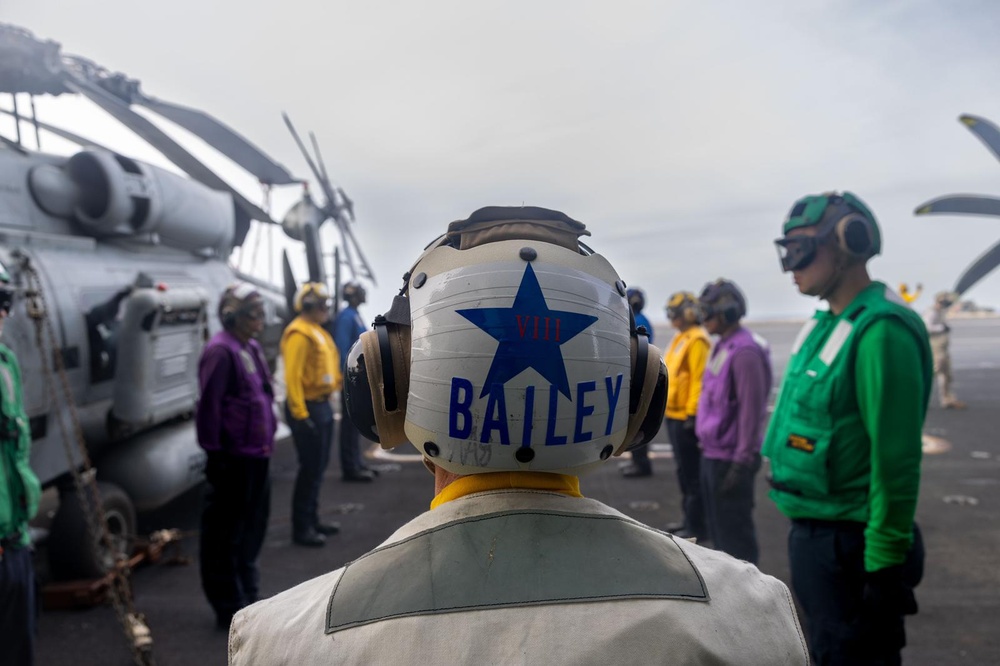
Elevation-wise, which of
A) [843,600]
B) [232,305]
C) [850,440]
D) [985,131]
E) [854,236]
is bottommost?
[843,600]

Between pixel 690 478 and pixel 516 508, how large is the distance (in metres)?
4.44

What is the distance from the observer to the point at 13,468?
248 centimetres

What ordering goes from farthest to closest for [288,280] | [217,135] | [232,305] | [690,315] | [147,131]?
[288,280]
[217,135]
[147,131]
[690,315]
[232,305]

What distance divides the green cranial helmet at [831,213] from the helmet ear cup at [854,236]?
28 mm

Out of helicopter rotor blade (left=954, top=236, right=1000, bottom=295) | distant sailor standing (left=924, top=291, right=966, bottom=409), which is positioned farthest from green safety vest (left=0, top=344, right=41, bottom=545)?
helicopter rotor blade (left=954, top=236, right=1000, bottom=295)

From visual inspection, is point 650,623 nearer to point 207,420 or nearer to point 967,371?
point 207,420

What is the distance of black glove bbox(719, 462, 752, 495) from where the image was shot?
3.72 m

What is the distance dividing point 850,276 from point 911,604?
1.14 meters

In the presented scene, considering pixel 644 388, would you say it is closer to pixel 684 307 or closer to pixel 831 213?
pixel 831 213

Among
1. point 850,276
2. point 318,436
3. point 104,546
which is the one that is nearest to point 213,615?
point 104,546

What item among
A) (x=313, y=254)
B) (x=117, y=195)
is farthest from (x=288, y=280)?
(x=117, y=195)

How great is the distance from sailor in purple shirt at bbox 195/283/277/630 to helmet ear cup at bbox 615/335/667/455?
3.14 m

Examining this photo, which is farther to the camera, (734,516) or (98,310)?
(98,310)

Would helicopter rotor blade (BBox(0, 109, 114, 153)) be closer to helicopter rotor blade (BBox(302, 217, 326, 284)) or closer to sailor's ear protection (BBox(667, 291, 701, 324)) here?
helicopter rotor blade (BBox(302, 217, 326, 284))
